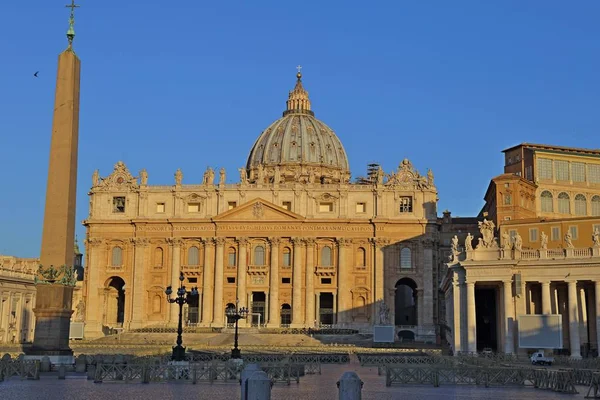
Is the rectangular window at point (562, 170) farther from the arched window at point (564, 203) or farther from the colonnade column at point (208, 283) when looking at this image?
the colonnade column at point (208, 283)

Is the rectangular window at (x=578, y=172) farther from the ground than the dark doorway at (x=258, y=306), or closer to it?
farther from the ground

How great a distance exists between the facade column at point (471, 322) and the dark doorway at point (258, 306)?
131 ft

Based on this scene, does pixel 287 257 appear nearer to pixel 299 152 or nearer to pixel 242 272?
pixel 242 272

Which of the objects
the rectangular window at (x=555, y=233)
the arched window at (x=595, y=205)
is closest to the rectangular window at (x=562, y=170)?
the arched window at (x=595, y=205)

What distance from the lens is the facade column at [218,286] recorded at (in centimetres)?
8394

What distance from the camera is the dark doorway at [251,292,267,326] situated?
8576 centimetres

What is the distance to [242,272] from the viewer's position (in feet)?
279

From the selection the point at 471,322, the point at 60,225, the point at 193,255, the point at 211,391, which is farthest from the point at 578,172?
the point at 211,391

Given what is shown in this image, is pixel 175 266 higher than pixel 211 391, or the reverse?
pixel 175 266

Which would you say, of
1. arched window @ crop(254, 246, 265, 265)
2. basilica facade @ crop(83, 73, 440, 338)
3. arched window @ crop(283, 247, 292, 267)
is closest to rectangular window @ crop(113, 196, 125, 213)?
basilica facade @ crop(83, 73, 440, 338)

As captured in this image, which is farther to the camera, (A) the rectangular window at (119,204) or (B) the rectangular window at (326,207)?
(A) the rectangular window at (119,204)

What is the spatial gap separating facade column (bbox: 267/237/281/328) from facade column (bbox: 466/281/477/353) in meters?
38.0

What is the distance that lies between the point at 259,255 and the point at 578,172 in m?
30.9

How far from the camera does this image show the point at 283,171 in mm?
115312
